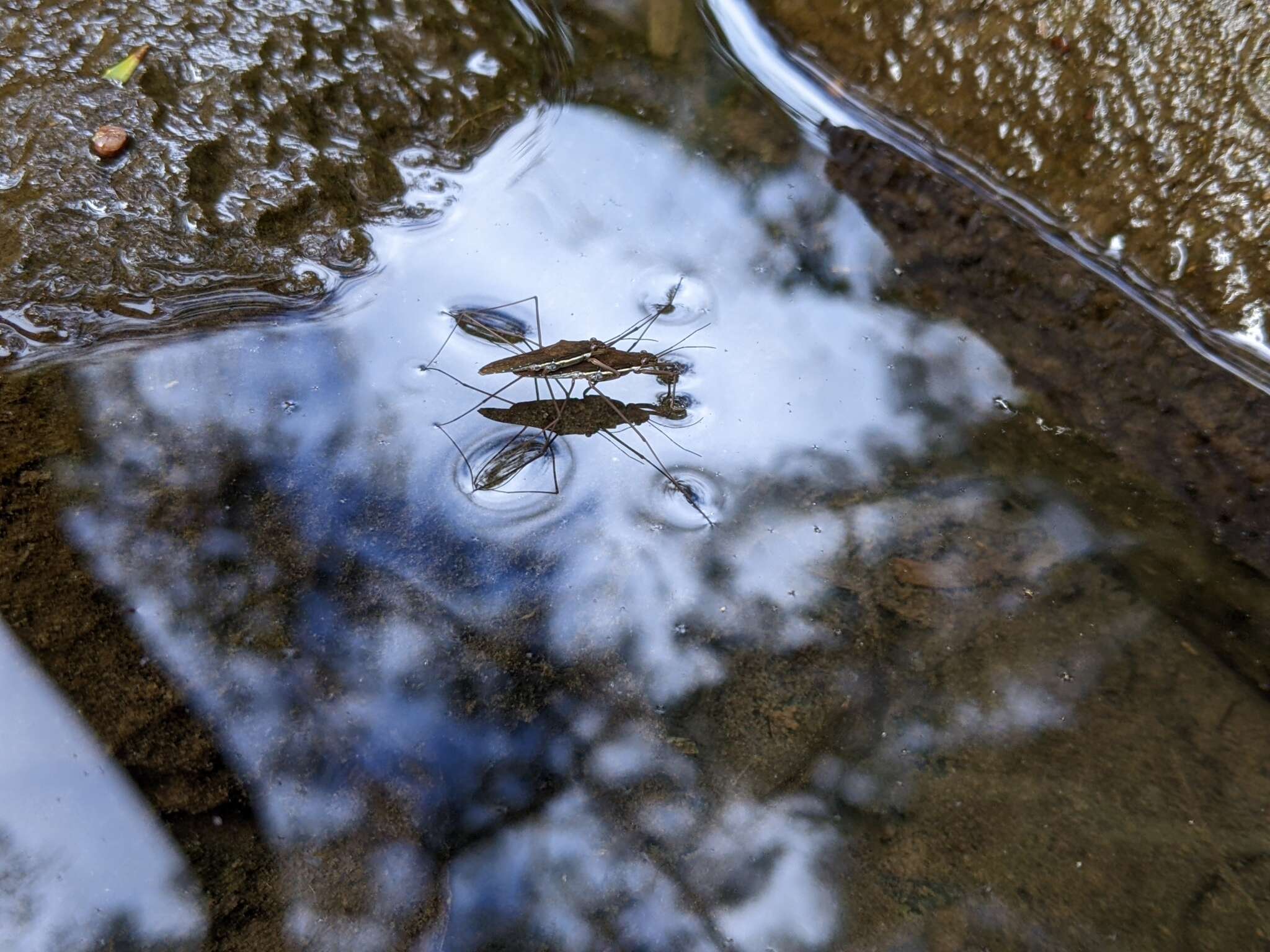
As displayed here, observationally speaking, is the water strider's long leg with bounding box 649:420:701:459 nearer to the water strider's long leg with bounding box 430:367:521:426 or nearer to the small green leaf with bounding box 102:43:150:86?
the water strider's long leg with bounding box 430:367:521:426

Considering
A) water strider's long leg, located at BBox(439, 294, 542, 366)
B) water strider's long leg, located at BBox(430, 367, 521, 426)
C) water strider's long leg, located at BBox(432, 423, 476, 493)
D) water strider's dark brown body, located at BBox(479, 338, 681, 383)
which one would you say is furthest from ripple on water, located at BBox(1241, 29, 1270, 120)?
water strider's long leg, located at BBox(432, 423, 476, 493)

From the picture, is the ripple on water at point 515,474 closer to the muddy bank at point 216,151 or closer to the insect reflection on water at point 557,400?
the insect reflection on water at point 557,400

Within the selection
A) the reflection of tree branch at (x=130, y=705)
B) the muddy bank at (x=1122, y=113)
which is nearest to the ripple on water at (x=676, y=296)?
the muddy bank at (x=1122, y=113)

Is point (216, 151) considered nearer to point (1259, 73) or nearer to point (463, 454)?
point (463, 454)

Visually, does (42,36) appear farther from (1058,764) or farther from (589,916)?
(1058,764)

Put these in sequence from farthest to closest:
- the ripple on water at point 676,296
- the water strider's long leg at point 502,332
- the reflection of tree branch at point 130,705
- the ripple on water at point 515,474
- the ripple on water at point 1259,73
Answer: the ripple on water at point 676,296
the water strider's long leg at point 502,332
the ripple on water at point 1259,73
the ripple on water at point 515,474
the reflection of tree branch at point 130,705

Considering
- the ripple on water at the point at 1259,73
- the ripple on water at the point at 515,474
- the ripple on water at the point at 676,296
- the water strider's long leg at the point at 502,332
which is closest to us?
the ripple on water at the point at 515,474
